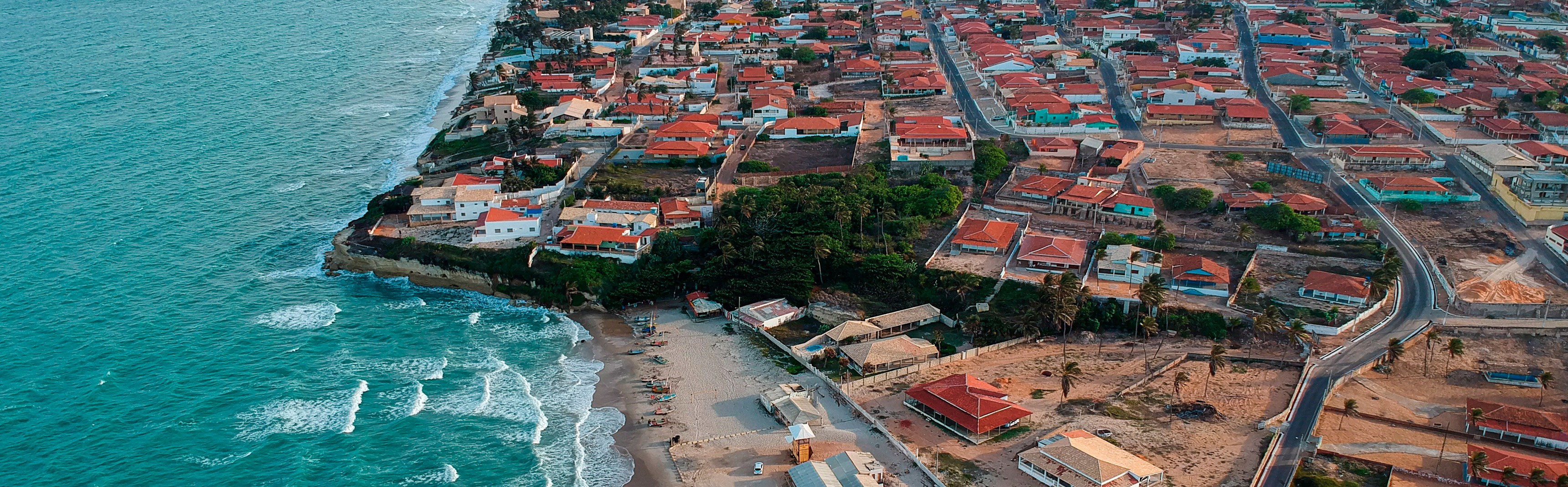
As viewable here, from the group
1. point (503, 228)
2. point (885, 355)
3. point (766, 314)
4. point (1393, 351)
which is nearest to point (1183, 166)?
point (1393, 351)

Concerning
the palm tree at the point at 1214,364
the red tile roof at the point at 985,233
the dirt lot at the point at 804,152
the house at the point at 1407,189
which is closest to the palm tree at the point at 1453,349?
the palm tree at the point at 1214,364

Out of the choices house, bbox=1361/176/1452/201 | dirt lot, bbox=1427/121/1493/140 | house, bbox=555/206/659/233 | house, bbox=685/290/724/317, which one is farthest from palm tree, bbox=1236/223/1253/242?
house, bbox=555/206/659/233

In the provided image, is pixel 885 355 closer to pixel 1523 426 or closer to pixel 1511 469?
pixel 1511 469

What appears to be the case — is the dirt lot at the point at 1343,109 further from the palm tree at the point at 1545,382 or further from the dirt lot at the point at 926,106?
the palm tree at the point at 1545,382

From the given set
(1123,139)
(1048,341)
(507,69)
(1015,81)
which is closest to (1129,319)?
(1048,341)

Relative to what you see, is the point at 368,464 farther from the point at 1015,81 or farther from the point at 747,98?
the point at 1015,81
